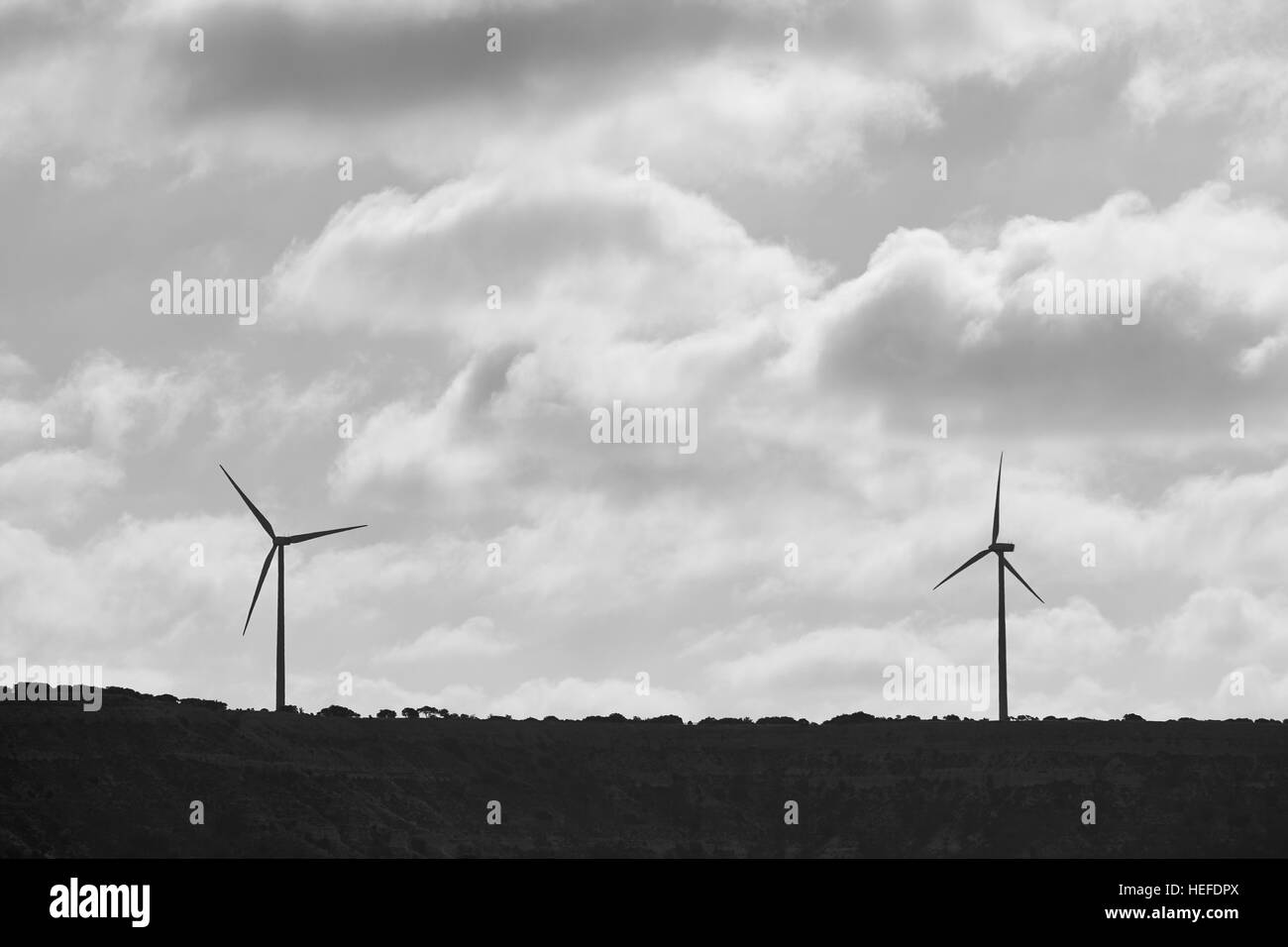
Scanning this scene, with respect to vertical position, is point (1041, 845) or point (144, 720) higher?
point (144, 720)

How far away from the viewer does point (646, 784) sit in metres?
177

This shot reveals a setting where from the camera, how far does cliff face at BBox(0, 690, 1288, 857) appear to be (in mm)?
150125

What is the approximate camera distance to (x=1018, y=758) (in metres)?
176

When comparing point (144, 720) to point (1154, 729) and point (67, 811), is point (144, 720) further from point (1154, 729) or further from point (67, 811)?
point (1154, 729)

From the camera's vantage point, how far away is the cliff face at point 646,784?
150125 millimetres
